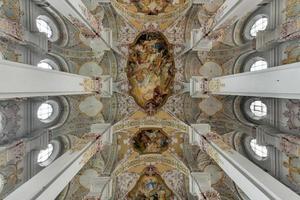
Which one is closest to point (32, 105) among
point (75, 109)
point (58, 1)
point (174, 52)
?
point (75, 109)

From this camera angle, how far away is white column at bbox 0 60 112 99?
600 centimetres

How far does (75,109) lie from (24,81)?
8582 mm

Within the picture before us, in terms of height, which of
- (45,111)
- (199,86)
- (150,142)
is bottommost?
(150,142)

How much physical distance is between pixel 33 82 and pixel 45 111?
23.8ft

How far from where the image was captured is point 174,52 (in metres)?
16.1

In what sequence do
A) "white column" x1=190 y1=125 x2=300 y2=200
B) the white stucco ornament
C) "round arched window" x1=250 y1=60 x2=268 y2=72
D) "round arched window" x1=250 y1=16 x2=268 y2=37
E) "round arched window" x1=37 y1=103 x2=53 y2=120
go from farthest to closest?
the white stucco ornament → "round arched window" x1=37 y1=103 x2=53 y2=120 → "round arched window" x1=250 y1=60 x2=268 y2=72 → "round arched window" x1=250 y1=16 x2=268 y2=37 → "white column" x1=190 y1=125 x2=300 y2=200

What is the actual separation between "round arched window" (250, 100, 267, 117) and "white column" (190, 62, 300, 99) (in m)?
3.32

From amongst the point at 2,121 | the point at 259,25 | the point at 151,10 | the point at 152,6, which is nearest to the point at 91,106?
the point at 2,121

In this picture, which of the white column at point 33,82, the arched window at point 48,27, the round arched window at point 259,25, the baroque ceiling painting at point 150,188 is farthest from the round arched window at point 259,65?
the arched window at point 48,27

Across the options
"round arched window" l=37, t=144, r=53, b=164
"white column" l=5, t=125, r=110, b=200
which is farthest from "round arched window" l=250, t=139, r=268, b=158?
"round arched window" l=37, t=144, r=53, b=164

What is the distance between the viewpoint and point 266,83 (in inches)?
305

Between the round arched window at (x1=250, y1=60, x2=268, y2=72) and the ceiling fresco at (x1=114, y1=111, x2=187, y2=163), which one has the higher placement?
the round arched window at (x1=250, y1=60, x2=268, y2=72)

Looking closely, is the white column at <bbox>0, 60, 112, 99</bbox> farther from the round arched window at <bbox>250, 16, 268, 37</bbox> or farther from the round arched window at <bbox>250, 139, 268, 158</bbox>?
the round arched window at <bbox>250, 139, 268, 158</bbox>

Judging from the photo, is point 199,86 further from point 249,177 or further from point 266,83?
point 249,177
